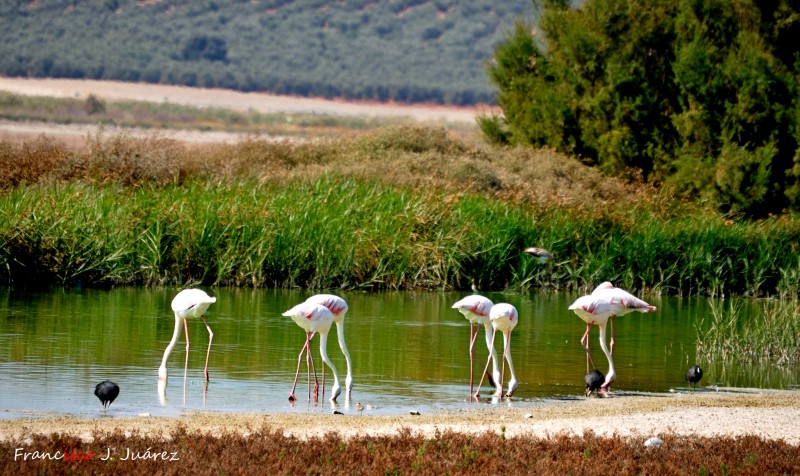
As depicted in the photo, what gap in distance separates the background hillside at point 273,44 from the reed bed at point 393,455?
7052 centimetres

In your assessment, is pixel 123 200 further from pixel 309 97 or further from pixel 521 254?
pixel 309 97

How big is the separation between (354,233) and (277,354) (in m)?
6.80

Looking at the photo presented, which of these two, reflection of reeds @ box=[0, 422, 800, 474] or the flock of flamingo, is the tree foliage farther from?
reflection of reeds @ box=[0, 422, 800, 474]

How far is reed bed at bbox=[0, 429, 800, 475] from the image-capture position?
7039mm

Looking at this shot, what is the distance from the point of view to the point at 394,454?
750 centimetres

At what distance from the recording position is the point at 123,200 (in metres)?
20.4

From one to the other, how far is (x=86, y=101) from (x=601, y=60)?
41611mm

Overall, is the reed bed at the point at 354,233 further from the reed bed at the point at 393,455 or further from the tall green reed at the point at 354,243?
the reed bed at the point at 393,455

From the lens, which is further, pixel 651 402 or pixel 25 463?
pixel 651 402

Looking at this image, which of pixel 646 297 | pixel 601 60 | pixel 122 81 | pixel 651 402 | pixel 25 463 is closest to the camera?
pixel 25 463

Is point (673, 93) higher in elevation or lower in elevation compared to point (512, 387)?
higher

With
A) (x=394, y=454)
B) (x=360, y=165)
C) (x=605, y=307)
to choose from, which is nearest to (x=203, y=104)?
(x=360, y=165)

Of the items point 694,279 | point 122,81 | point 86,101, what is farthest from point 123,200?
point 122,81

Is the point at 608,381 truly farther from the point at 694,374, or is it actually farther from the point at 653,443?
the point at 653,443
